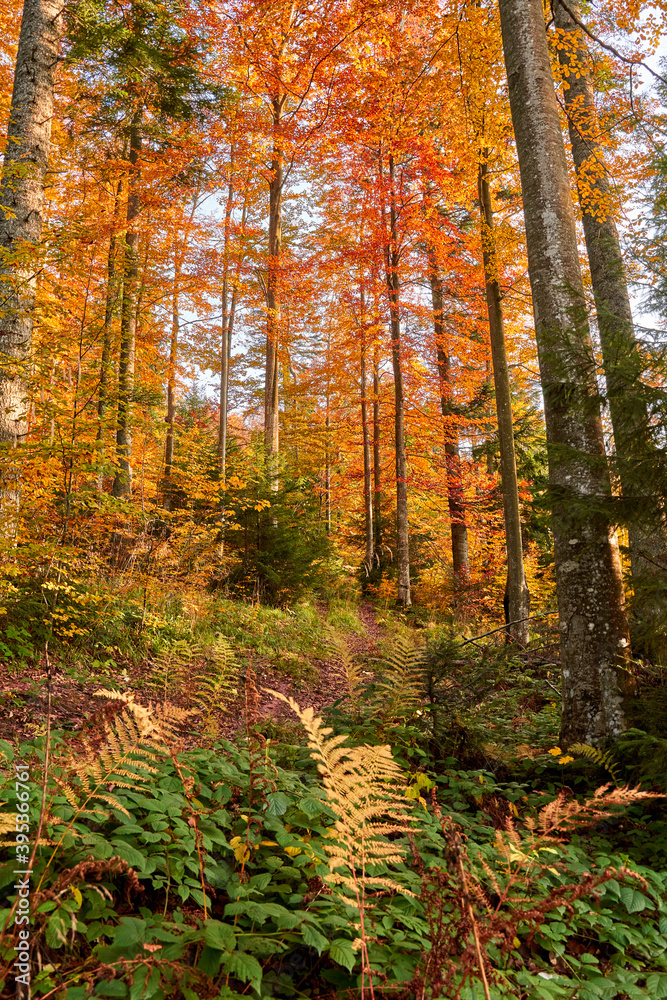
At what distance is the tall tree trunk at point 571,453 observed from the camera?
3.53m

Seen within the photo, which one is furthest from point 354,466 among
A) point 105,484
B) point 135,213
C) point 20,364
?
point 20,364

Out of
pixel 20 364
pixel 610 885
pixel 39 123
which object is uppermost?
pixel 39 123

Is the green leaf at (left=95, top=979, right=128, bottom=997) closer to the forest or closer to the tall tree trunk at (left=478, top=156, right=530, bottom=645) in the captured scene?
the forest

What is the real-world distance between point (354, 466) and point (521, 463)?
777cm

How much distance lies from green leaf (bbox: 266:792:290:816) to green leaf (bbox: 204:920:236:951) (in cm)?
72

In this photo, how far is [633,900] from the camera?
2119 mm

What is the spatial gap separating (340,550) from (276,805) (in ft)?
48.7

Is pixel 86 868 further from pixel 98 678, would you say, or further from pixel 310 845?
pixel 98 678

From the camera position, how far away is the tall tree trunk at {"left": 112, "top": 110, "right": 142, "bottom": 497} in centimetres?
772

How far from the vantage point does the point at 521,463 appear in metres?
12.9

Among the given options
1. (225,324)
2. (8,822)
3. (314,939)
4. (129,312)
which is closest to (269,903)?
(314,939)

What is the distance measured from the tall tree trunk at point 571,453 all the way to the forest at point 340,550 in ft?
0.08

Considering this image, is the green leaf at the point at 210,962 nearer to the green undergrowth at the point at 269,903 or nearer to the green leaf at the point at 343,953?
the green undergrowth at the point at 269,903

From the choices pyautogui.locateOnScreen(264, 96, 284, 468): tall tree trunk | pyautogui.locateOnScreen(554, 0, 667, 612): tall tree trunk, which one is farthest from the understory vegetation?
pyautogui.locateOnScreen(264, 96, 284, 468): tall tree trunk
